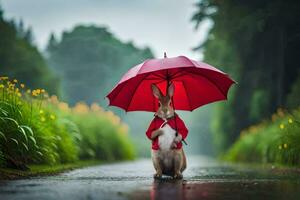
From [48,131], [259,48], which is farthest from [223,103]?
[48,131]

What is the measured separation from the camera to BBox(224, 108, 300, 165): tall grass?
1257cm

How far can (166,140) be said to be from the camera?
8.81 m

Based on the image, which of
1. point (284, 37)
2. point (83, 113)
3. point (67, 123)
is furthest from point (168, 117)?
point (284, 37)

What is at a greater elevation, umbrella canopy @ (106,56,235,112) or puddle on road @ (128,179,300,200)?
umbrella canopy @ (106,56,235,112)

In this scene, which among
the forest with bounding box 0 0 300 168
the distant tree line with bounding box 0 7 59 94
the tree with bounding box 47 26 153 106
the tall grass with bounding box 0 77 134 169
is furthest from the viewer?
the tree with bounding box 47 26 153 106

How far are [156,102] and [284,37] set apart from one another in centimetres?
1186

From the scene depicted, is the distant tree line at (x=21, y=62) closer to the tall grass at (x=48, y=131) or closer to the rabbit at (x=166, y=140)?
the tall grass at (x=48, y=131)

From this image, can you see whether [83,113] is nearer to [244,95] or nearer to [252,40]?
[252,40]

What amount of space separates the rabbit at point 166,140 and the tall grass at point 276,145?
3.86 meters

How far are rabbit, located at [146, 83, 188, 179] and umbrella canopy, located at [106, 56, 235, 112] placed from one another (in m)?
0.55

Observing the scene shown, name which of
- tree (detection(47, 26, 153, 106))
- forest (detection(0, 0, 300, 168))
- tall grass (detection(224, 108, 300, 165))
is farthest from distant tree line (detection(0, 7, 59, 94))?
tall grass (detection(224, 108, 300, 165))

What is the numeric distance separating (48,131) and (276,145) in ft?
20.5

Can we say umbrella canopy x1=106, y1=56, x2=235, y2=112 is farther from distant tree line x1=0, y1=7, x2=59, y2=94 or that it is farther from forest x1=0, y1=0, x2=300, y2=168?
distant tree line x1=0, y1=7, x2=59, y2=94

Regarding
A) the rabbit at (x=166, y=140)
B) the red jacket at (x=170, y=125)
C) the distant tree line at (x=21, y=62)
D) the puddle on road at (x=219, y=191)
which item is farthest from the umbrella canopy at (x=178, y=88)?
the distant tree line at (x=21, y=62)
